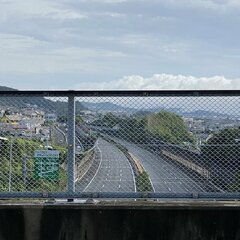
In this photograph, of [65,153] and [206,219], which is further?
[65,153]

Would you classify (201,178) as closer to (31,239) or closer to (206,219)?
(206,219)

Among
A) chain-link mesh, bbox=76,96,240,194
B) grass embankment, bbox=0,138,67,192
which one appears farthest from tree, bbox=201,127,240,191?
grass embankment, bbox=0,138,67,192

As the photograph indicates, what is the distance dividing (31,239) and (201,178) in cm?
199

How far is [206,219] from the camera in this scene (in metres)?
5.28

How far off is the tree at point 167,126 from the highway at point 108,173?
1.49 ft

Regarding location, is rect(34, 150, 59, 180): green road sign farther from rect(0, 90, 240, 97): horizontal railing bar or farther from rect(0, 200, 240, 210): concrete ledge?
rect(0, 90, 240, 97): horizontal railing bar

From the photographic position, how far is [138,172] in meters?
5.55

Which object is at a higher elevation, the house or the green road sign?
the house

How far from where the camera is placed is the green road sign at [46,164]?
5.45 m

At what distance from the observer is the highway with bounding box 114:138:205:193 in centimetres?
550

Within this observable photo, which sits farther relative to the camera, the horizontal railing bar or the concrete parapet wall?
the horizontal railing bar

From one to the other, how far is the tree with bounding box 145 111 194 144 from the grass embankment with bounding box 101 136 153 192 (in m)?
0.35

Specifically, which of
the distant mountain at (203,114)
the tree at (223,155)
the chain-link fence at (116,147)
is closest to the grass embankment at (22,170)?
the chain-link fence at (116,147)

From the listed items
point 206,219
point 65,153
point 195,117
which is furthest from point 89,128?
point 206,219
